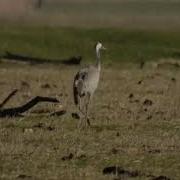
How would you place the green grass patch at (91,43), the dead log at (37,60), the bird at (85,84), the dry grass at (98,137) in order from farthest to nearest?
the green grass patch at (91,43) < the dead log at (37,60) < the bird at (85,84) < the dry grass at (98,137)

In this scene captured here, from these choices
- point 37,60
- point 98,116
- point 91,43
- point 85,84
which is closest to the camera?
point 85,84

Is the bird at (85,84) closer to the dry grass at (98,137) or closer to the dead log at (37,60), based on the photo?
the dry grass at (98,137)

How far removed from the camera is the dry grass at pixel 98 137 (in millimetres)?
14906

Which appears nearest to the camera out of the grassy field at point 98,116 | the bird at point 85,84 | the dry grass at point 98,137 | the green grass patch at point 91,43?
the dry grass at point 98,137

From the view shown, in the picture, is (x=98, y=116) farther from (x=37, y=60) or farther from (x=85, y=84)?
(x=37, y=60)

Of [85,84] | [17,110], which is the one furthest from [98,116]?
[17,110]

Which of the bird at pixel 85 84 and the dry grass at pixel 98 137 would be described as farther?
the bird at pixel 85 84

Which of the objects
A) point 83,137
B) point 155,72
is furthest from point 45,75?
point 83,137

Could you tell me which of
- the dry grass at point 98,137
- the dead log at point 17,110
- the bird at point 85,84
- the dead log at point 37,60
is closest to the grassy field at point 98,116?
the dry grass at point 98,137

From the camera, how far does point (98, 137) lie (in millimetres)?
17922

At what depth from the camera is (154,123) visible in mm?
20109

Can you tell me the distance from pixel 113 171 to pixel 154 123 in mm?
5689

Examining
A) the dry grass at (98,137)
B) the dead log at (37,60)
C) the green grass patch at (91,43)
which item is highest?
the green grass patch at (91,43)

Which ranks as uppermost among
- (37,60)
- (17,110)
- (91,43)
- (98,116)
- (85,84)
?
(91,43)
